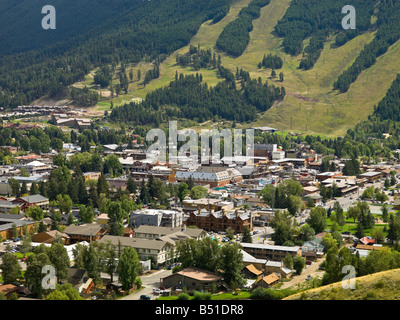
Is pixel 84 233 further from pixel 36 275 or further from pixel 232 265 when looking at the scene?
pixel 232 265

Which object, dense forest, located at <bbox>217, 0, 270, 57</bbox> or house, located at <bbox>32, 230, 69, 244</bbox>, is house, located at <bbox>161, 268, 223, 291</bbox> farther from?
dense forest, located at <bbox>217, 0, 270, 57</bbox>

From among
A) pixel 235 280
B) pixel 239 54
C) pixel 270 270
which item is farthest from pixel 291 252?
pixel 239 54

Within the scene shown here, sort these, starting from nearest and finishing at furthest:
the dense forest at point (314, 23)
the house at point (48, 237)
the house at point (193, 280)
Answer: the house at point (193, 280) → the house at point (48, 237) → the dense forest at point (314, 23)

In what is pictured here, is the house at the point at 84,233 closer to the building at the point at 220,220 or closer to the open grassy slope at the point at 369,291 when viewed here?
the building at the point at 220,220

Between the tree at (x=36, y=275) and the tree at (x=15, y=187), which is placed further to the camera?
the tree at (x=15, y=187)

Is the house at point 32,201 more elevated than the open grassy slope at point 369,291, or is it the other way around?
the open grassy slope at point 369,291

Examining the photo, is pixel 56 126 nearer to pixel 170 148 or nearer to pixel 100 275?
pixel 170 148

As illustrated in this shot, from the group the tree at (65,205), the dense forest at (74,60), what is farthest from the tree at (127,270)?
the dense forest at (74,60)
